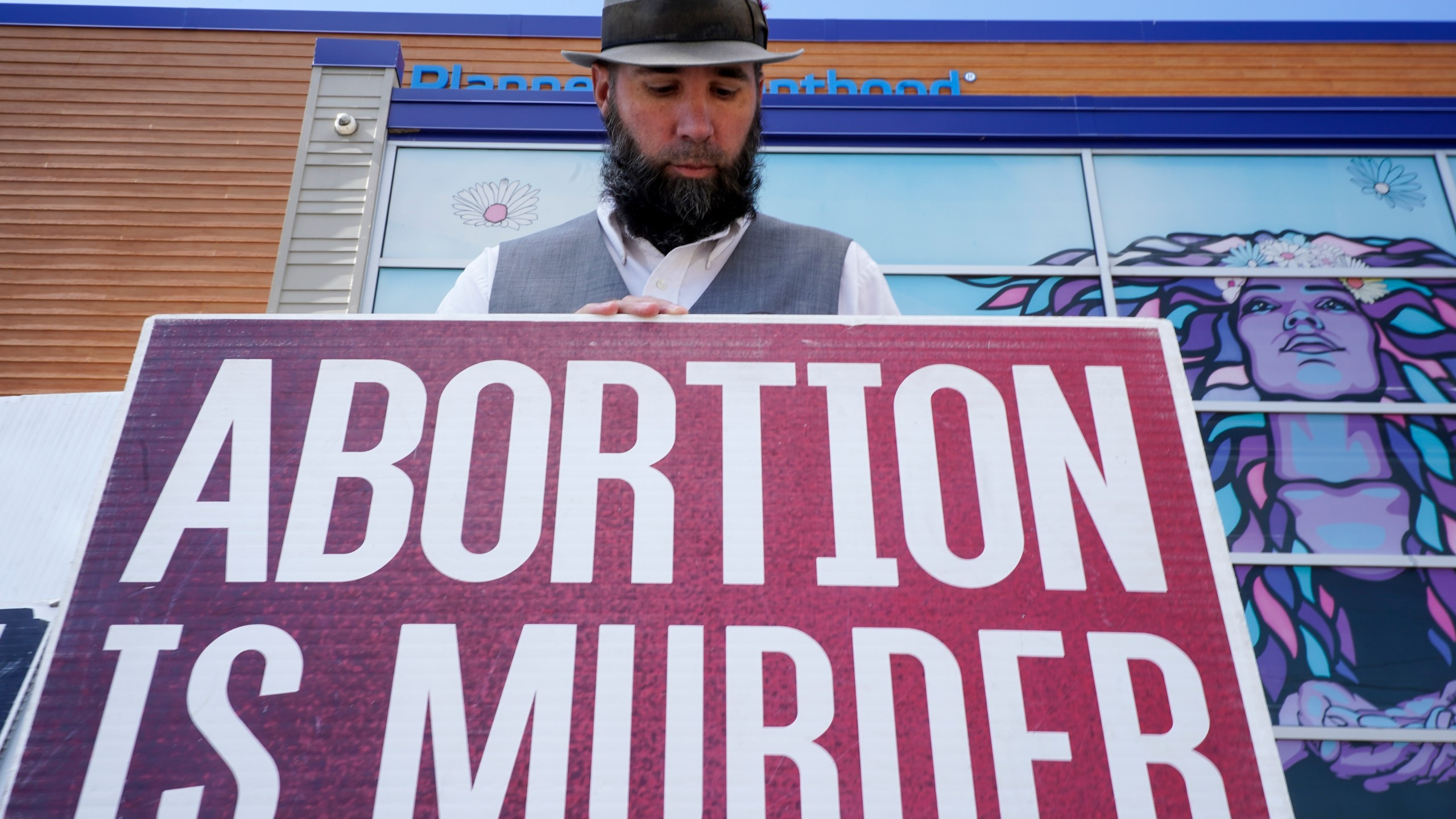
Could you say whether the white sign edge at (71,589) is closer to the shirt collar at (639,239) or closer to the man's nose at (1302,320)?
the shirt collar at (639,239)

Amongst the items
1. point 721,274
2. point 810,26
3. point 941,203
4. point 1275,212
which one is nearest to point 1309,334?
point 1275,212

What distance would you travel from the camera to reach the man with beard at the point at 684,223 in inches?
57.8

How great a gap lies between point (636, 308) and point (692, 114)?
66cm

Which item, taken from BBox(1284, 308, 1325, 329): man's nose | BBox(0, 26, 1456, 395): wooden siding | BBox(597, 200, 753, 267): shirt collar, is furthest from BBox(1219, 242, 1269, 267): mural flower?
BBox(597, 200, 753, 267): shirt collar

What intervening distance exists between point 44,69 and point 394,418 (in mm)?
6303

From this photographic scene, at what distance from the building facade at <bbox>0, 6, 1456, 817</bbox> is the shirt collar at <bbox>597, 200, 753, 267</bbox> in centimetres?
250

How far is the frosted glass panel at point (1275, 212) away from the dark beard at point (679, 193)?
10.6 feet

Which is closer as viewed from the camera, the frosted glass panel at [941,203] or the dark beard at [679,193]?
the dark beard at [679,193]

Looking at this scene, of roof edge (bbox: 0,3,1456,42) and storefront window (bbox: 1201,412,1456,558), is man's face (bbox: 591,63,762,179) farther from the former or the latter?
roof edge (bbox: 0,3,1456,42)

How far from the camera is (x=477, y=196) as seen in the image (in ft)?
13.9

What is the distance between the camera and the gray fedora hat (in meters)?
1.43

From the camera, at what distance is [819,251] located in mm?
1605

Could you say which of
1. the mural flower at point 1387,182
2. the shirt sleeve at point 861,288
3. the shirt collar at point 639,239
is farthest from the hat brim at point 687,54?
the mural flower at point 1387,182

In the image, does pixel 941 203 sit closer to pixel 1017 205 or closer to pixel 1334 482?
pixel 1017 205
